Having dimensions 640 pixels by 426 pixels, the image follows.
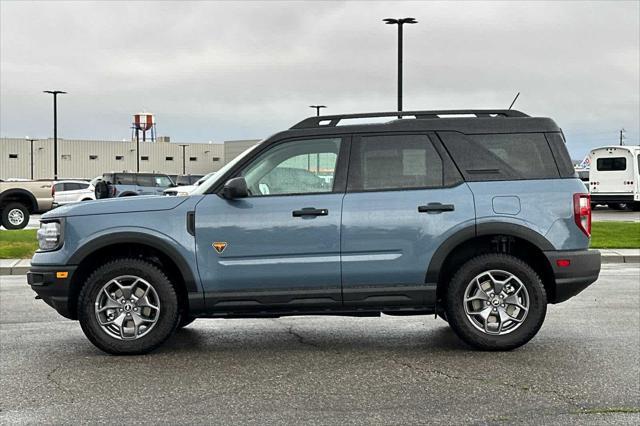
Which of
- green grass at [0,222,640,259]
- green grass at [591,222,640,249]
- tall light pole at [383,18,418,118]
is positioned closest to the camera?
green grass at [0,222,640,259]

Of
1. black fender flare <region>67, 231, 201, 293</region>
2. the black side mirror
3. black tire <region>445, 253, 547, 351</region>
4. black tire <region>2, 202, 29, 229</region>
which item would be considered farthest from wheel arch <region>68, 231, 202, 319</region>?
black tire <region>2, 202, 29, 229</region>

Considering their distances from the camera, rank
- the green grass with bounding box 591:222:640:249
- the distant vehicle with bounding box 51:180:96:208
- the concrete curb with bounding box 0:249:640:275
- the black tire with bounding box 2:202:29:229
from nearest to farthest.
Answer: the concrete curb with bounding box 0:249:640:275 → the green grass with bounding box 591:222:640:249 → the black tire with bounding box 2:202:29:229 → the distant vehicle with bounding box 51:180:96:208

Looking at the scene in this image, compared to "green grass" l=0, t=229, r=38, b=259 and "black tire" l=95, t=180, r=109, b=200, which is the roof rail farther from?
"black tire" l=95, t=180, r=109, b=200

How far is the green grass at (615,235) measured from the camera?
16.9m

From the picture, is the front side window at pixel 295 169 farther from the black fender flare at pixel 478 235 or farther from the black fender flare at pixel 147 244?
the black fender flare at pixel 478 235

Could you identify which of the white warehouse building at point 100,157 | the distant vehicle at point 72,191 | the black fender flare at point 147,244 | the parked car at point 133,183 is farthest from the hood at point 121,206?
the white warehouse building at point 100,157

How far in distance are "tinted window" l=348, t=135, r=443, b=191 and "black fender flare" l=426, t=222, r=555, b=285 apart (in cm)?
47

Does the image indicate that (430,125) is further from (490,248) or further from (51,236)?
(51,236)

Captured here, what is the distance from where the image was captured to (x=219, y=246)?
6.35 meters

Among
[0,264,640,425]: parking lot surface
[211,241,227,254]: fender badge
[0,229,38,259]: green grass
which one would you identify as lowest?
[0,264,640,425]: parking lot surface

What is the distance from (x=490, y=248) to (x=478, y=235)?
30 centimetres

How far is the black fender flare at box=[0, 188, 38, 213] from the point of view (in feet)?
76.8

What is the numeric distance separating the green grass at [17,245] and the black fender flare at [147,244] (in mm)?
9413

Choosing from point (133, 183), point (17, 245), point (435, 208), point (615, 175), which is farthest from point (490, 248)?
point (133, 183)
